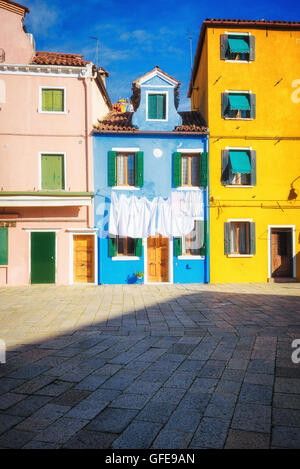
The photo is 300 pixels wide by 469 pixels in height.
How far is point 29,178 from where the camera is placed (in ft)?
44.4

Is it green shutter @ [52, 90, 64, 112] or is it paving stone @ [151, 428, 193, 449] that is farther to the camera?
green shutter @ [52, 90, 64, 112]

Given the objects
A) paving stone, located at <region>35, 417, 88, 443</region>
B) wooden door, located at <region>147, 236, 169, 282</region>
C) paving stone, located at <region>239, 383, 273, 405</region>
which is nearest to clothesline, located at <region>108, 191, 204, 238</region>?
wooden door, located at <region>147, 236, 169, 282</region>

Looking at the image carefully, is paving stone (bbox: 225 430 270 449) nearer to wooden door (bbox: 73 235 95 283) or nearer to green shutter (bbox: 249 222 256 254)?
wooden door (bbox: 73 235 95 283)

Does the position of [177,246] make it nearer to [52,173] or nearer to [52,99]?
[52,173]

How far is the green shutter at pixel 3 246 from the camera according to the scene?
13328 millimetres

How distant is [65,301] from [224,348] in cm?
607

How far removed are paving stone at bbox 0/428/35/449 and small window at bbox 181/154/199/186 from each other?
12532 mm

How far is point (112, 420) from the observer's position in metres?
3.02

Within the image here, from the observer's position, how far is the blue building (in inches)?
540

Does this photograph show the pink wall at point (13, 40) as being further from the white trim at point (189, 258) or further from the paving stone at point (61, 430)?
the paving stone at point (61, 430)

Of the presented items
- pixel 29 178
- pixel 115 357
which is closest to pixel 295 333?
pixel 115 357

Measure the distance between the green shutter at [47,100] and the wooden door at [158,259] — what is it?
24.3 feet

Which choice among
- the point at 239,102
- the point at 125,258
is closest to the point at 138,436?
the point at 125,258

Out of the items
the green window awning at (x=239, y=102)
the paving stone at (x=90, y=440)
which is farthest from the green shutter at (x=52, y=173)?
the paving stone at (x=90, y=440)
